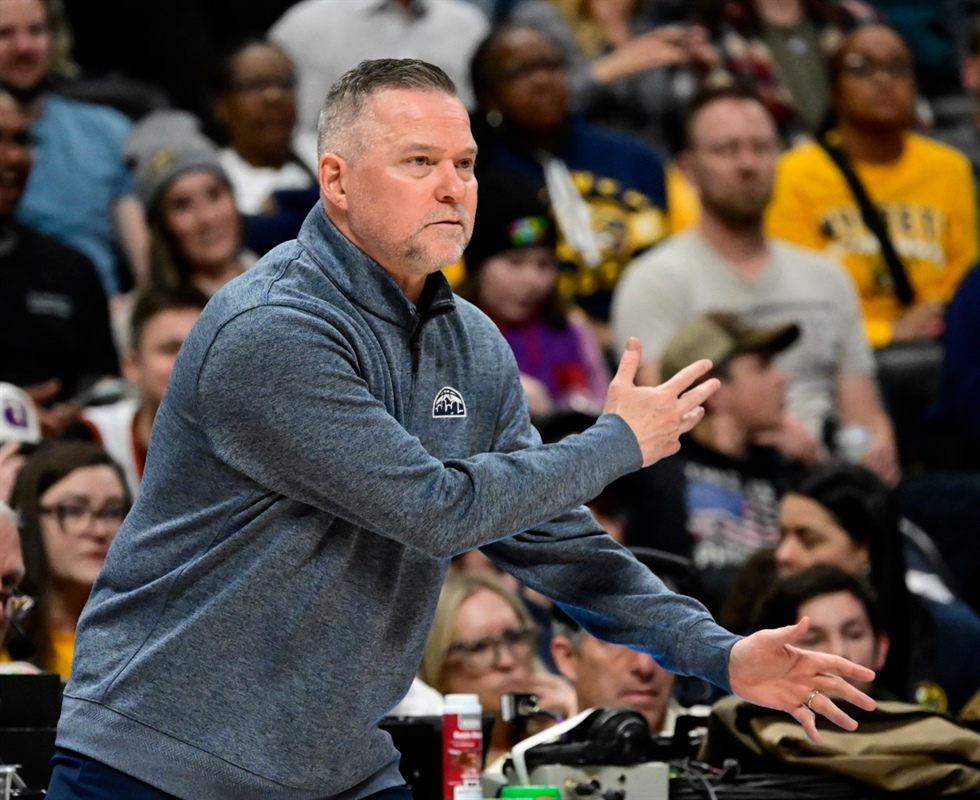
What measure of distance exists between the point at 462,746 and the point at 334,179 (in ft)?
4.08

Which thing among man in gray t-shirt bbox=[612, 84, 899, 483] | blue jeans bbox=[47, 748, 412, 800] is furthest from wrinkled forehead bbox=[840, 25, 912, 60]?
blue jeans bbox=[47, 748, 412, 800]

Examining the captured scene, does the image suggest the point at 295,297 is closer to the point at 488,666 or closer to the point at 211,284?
the point at 488,666

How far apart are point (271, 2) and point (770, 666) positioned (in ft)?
21.6

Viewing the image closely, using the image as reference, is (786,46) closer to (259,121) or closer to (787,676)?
(259,121)

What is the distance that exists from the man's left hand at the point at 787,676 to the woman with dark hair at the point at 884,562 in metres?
2.31

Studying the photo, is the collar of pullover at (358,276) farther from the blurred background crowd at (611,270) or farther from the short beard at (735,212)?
the short beard at (735,212)

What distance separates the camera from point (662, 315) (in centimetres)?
671

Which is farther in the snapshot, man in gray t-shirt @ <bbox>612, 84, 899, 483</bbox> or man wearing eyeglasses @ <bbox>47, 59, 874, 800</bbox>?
man in gray t-shirt @ <bbox>612, 84, 899, 483</bbox>

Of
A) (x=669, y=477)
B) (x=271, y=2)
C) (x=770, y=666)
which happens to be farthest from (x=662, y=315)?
(x=770, y=666)

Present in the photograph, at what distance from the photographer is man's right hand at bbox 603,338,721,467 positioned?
2766 millimetres

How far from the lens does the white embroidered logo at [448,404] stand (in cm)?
280

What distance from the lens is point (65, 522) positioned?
4.89 metres

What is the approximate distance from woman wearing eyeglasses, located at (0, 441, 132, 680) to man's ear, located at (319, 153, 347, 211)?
7.33ft

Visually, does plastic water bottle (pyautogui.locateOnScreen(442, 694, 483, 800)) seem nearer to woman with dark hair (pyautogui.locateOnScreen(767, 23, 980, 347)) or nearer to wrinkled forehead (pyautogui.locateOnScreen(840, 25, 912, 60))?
woman with dark hair (pyautogui.locateOnScreen(767, 23, 980, 347))
